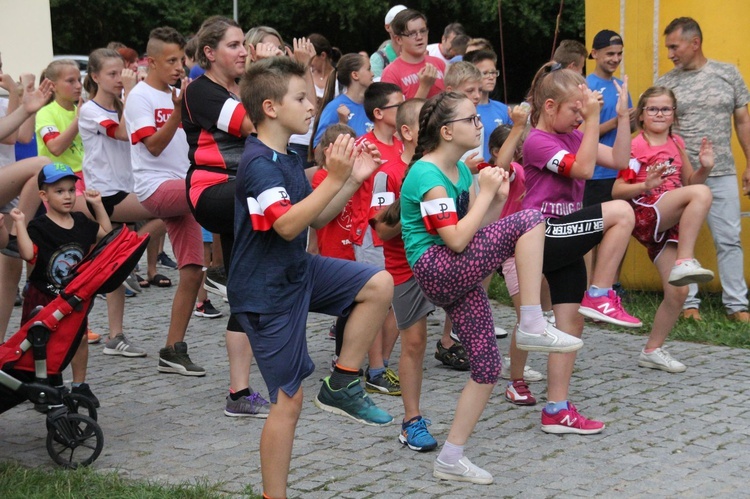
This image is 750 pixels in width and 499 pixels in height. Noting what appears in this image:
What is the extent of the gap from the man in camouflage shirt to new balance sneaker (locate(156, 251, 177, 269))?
5347 mm

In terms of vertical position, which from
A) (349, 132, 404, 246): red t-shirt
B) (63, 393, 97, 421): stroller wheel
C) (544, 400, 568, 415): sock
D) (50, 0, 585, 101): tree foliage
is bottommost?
(544, 400, 568, 415): sock

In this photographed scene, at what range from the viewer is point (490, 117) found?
8242 mm

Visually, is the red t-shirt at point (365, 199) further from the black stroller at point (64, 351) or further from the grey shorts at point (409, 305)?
the black stroller at point (64, 351)

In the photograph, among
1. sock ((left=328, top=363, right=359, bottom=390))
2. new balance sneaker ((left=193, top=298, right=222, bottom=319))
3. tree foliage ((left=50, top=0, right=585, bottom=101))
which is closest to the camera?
sock ((left=328, top=363, right=359, bottom=390))

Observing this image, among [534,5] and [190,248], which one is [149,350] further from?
[534,5]

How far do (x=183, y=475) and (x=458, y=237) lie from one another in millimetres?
1770

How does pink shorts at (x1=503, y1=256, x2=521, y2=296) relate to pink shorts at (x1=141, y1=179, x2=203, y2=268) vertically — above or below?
below

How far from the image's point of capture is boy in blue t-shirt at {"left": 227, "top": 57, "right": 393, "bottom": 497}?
4.24m

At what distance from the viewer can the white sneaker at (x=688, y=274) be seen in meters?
6.29

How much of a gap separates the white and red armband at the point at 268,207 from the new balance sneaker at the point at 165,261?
686 cm

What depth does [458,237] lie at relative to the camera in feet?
15.3

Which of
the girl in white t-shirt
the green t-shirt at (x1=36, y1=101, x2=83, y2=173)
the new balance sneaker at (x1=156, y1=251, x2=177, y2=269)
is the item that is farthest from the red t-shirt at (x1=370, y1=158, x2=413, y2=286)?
the new balance sneaker at (x1=156, y1=251, x2=177, y2=269)

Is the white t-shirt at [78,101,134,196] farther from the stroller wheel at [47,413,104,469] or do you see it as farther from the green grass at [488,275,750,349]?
the green grass at [488,275,750,349]

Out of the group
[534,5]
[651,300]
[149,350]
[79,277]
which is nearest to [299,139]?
[149,350]
